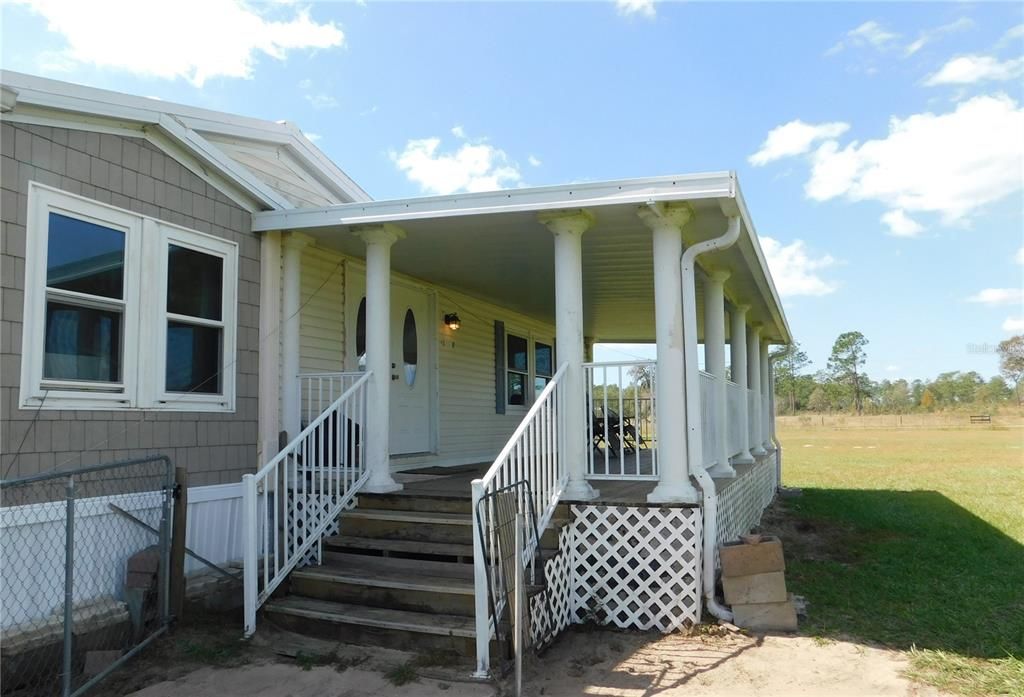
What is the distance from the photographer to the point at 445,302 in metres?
8.76

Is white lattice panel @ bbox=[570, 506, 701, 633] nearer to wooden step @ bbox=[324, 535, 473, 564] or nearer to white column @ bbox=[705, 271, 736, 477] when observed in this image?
wooden step @ bbox=[324, 535, 473, 564]

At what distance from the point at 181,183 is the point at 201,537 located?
2.47m

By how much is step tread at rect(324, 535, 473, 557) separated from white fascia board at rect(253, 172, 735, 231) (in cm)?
231

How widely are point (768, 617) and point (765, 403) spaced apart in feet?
28.3

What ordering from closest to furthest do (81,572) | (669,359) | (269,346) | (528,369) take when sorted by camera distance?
(81,572), (669,359), (269,346), (528,369)

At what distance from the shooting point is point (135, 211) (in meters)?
4.70

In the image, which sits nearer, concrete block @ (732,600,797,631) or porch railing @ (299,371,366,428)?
concrete block @ (732,600,797,631)

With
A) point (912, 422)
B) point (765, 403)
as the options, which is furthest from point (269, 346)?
point (912, 422)

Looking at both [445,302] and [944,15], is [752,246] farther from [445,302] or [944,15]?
[944,15]

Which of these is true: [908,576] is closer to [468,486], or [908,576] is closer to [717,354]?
[717,354]

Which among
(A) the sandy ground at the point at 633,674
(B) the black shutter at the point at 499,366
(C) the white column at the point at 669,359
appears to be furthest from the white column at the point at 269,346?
(B) the black shutter at the point at 499,366

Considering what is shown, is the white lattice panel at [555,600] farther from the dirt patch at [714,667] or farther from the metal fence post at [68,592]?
the metal fence post at [68,592]

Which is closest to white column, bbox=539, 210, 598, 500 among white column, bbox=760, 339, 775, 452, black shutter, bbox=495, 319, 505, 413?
black shutter, bbox=495, 319, 505, 413

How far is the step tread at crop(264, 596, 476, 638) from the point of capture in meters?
4.13
